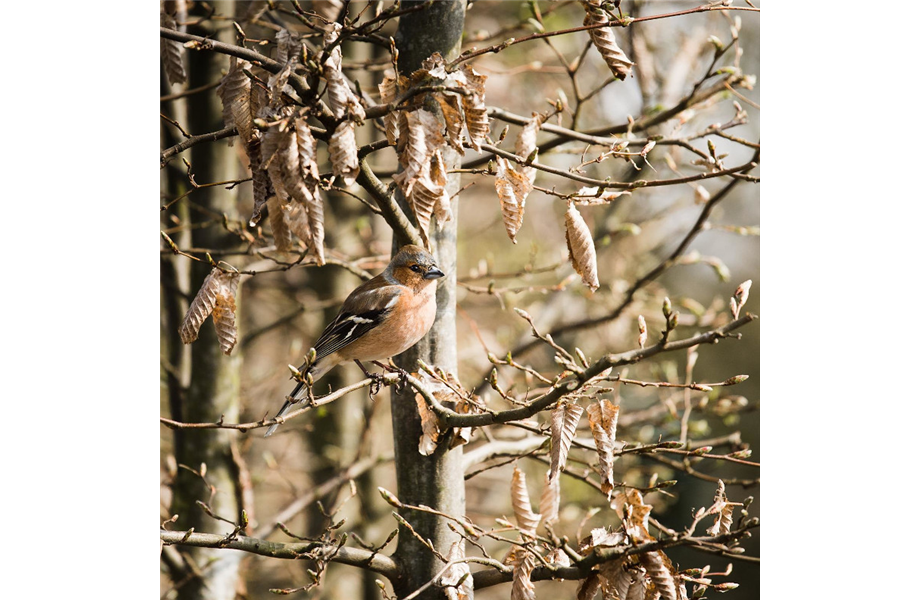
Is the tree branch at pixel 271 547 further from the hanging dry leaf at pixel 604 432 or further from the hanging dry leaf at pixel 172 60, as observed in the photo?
the hanging dry leaf at pixel 172 60

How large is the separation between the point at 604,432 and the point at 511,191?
862 millimetres

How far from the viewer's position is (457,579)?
9.44ft

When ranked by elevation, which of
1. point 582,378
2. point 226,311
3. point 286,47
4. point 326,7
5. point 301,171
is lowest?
point 582,378

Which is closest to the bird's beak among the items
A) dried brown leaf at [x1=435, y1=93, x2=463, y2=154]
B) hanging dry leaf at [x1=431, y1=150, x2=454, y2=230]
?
hanging dry leaf at [x1=431, y1=150, x2=454, y2=230]

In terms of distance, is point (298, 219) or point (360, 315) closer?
point (298, 219)

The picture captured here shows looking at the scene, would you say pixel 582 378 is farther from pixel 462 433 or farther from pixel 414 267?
pixel 414 267

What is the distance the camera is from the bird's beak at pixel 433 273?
354cm

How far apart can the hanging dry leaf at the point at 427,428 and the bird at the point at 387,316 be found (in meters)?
0.57

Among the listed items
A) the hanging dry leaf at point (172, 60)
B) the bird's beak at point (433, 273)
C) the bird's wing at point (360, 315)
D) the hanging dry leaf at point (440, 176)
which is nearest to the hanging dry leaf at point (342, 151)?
the hanging dry leaf at point (440, 176)

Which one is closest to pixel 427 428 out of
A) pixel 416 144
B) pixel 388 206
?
pixel 388 206

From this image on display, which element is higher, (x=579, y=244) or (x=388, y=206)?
(x=388, y=206)
